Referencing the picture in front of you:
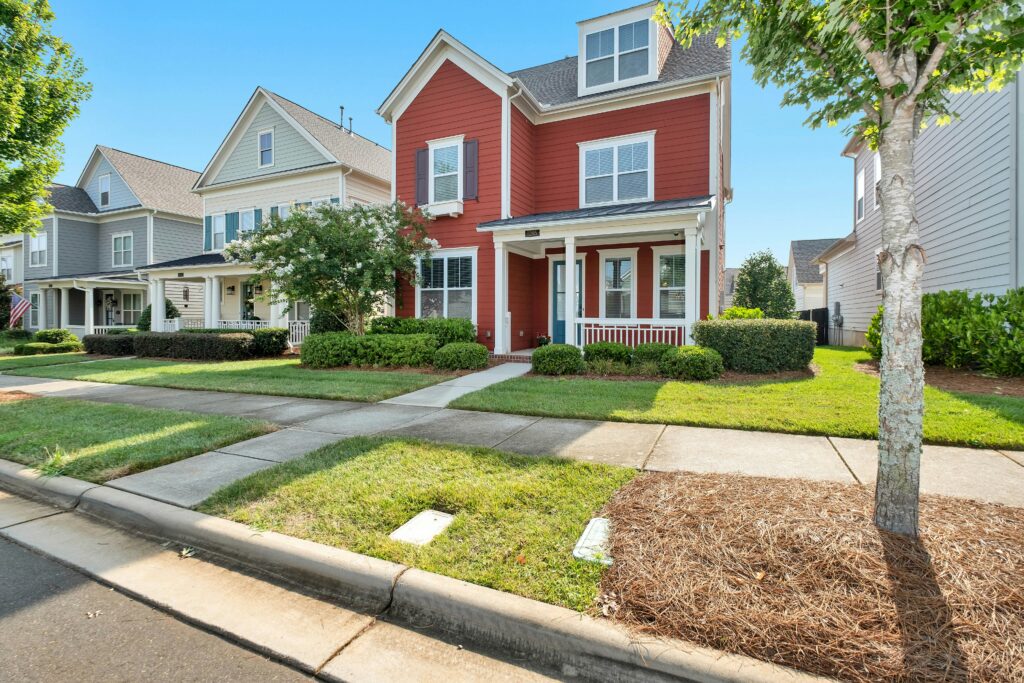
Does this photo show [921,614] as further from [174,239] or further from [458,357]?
[174,239]

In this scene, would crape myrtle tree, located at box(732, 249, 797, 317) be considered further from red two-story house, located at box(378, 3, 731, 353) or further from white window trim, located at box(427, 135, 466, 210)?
white window trim, located at box(427, 135, 466, 210)

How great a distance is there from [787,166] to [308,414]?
59.7 feet

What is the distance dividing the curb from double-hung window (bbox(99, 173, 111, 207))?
99.7 ft

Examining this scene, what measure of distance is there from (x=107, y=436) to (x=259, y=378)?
507cm

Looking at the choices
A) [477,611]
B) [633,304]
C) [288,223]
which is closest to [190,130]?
[288,223]

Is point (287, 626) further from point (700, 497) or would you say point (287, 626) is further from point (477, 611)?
point (700, 497)

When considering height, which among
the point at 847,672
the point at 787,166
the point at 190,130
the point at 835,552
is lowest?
the point at 847,672

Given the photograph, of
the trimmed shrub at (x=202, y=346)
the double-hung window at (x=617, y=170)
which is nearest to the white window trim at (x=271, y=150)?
the trimmed shrub at (x=202, y=346)

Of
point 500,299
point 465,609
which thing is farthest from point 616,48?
point 465,609

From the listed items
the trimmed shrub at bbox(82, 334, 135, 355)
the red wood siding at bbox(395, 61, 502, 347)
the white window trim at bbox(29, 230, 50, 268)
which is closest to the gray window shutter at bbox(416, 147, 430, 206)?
the red wood siding at bbox(395, 61, 502, 347)

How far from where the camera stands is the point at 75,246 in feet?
85.8

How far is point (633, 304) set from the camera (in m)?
13.4

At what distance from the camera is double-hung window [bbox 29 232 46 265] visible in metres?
26.7

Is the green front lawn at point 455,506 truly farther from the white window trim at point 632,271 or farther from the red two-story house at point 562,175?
the white window trim at point 632,271
